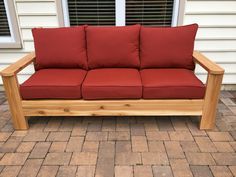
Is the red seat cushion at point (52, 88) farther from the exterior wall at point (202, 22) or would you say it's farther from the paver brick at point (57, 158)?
the exterior wall at point (202, 22)

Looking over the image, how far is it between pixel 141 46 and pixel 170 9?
0.78 metres

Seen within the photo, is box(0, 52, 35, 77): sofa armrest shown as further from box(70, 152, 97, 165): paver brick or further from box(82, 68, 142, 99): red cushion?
box(70, 152, 97, 165): paver brick

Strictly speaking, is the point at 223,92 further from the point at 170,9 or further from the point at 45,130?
the point at 45,130

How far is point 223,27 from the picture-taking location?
2.69m

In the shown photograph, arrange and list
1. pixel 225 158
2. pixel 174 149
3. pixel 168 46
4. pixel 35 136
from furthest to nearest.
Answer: pixel 168 46, pixel 35 136, pixel 174 149, pixel 225 158

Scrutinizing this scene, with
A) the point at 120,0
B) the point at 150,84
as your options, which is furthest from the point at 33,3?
the point at 150,84

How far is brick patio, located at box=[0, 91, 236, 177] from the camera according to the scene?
167 centimetres

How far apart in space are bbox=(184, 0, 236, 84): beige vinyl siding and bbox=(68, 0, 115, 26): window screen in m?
0.96

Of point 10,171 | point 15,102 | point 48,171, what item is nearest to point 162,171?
point 48,171

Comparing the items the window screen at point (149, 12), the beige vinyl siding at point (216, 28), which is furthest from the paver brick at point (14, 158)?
the beige vinyl siding at point (216, 28)

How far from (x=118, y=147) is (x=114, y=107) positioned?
1.26 ft

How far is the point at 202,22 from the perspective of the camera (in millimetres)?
2668

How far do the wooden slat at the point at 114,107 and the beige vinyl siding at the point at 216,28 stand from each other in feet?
3.51

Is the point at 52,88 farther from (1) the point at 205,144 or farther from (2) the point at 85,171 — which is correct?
(1) the point at 205,144
